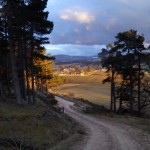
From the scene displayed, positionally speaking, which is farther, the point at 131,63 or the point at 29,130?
the point at 131,63

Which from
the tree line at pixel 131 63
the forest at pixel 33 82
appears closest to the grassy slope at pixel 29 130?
the forest at pixel 33 82

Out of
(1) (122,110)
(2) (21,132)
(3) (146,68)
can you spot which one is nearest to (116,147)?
(2) (21,132)

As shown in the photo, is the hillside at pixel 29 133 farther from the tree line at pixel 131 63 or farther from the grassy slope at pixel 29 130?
the tree line at pixel 131 63

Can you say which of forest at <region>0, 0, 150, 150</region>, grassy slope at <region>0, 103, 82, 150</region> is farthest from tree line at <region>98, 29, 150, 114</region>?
grassy slope at <region>0, 103, 82, 150</region>

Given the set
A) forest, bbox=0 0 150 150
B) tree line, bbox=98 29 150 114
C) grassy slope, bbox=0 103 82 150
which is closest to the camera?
grassy slope, bbox=0 103 82 150

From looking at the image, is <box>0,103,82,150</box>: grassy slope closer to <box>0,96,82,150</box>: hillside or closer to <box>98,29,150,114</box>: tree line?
<box>0,96,82,150</box>: hillside

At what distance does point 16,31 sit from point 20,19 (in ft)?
4.08

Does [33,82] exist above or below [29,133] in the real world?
above

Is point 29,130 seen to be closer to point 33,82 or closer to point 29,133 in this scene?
point 29,133

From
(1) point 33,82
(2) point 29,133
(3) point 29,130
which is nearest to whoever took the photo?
(2) point 29,133

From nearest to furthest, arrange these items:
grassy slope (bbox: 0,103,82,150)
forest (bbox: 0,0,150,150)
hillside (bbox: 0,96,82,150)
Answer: hillside (bbox: 0,96,82,150) → grassy slope (bbox: 0,103,82,150) → forest (bbox: 0,0,150,150)

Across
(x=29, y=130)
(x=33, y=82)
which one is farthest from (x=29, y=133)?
(x=33, y=82)

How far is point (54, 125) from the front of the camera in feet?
84.8

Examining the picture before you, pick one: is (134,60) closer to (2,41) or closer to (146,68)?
(146,68)
